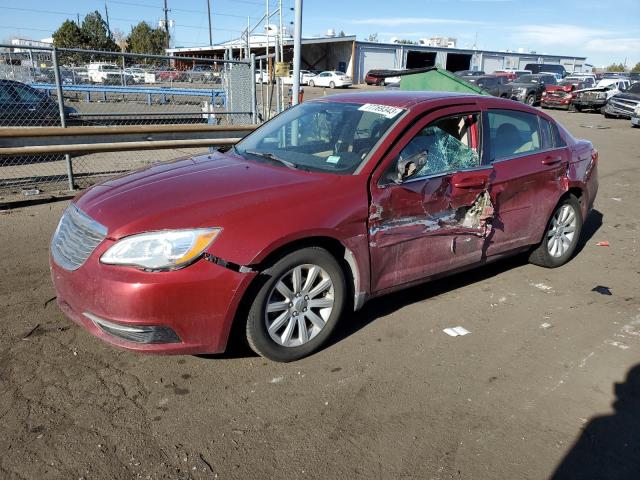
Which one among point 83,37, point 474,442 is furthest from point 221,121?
point 83,37

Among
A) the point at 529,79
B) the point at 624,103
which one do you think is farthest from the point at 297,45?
the point at 529,79

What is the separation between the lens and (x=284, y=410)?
9.68 feet

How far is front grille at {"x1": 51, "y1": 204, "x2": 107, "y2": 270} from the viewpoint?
3.08 metres

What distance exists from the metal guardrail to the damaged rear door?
14.9ft

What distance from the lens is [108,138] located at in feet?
23.5

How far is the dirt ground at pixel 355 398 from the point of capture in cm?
257

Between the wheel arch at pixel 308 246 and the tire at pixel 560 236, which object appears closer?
the wheel arch at pixel 308 246

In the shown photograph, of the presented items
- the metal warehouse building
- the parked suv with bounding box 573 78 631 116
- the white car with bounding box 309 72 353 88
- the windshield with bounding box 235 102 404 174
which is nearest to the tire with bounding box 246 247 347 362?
the windshield with bounding box 235 102 404 174

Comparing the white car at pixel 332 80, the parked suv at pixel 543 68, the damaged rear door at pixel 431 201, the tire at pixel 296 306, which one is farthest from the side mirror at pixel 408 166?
the parked suv at pixel 543 68

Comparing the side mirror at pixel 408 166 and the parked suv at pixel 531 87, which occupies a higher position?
the parked suv at pixel 531 87

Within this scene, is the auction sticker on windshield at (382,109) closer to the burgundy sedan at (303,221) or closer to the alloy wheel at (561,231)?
the burgundy sedan at (303,221)

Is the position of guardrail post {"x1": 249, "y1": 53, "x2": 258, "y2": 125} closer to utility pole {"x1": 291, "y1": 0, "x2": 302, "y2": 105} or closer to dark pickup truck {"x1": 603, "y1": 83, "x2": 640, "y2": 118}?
utility pole {"x1": 291, "y1": 0, "x2": 302, "y2": 105}

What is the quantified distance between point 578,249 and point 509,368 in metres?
3.12

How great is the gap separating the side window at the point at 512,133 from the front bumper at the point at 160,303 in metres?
2.57
